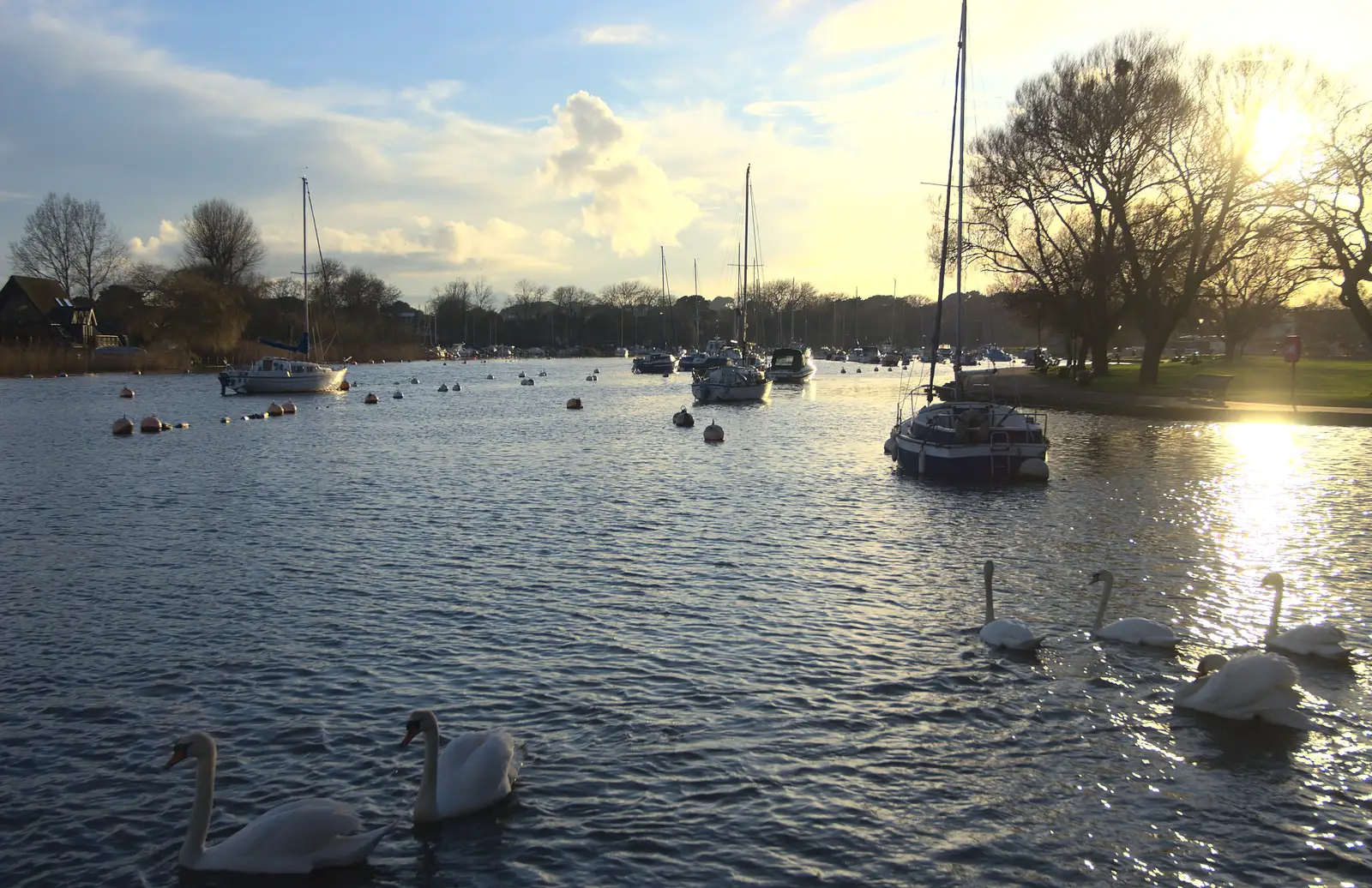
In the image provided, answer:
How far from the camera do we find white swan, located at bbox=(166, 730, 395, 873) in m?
7.18

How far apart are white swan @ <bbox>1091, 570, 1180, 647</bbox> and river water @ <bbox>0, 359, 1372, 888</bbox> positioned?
29 cm

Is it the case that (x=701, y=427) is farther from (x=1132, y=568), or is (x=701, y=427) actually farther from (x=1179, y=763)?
(x=1179, y=763)

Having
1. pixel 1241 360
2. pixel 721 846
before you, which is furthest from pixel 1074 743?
pixel 1241 360

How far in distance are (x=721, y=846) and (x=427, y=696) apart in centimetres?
414

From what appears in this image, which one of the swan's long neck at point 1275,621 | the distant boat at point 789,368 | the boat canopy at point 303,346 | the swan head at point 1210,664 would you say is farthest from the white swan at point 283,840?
the distant boat at point 789,368

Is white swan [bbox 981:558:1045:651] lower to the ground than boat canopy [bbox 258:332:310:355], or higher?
lower

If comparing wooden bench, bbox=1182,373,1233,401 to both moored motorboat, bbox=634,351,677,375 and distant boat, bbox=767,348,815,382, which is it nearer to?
distant boat, bbox=767,348,815,382

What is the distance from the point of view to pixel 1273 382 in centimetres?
5459

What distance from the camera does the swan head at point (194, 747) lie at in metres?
7.63

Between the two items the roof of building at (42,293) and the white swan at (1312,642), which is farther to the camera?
the roof of building at (42,293)

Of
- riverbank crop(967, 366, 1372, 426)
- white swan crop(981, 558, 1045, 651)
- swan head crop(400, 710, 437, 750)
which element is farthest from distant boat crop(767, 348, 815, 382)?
swan head crop(400, 710, 437, 750)

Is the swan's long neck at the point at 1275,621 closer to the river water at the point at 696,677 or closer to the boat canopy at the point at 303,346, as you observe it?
the river water at the point at 696,677

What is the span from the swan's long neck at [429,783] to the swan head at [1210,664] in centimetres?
738

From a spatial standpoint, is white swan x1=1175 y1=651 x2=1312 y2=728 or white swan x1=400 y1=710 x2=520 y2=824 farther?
white swan x1=1175 y1=651 x2=1312 y2=728
